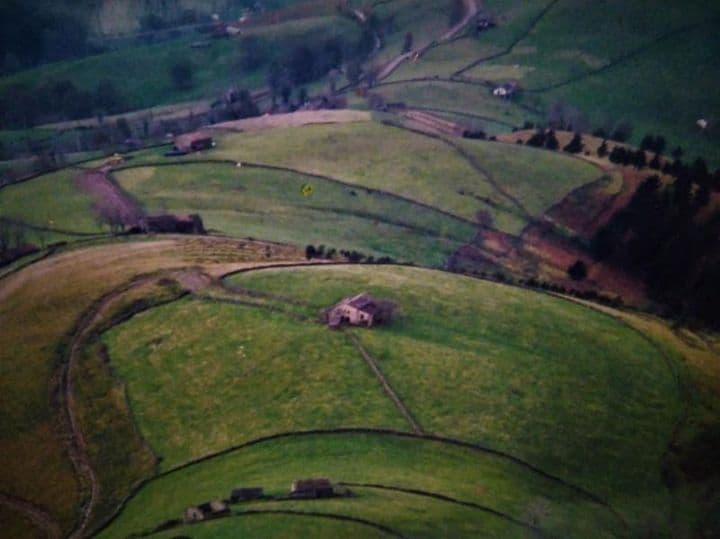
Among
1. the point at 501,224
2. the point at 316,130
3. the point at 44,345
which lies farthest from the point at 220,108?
the point at 44,345

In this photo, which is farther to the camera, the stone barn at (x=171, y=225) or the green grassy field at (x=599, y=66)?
the green grassy field at (x=599, y=66)

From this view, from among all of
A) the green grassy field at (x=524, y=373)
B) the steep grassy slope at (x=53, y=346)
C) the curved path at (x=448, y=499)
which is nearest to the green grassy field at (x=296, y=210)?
the steep grassy slope at (x=53, y=346)

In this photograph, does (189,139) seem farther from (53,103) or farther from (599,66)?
(599,66)

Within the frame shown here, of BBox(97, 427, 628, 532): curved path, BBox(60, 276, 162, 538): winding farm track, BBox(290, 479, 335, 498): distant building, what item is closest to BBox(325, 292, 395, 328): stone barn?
BBox(97, 427, 628, 532): curved path

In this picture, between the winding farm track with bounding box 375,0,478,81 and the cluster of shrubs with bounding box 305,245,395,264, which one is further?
the winding farm track with bounding box 375,0,478,81

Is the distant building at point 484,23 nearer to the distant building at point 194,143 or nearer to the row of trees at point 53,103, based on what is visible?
the row of trees at point 53,103

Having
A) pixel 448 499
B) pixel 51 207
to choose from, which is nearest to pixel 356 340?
pixel 448 499

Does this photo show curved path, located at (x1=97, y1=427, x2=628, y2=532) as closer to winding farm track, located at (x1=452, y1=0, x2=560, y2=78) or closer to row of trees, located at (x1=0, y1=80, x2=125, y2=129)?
winding farm track, located at (x1=452, y1=0, x2=560, y2=78)
